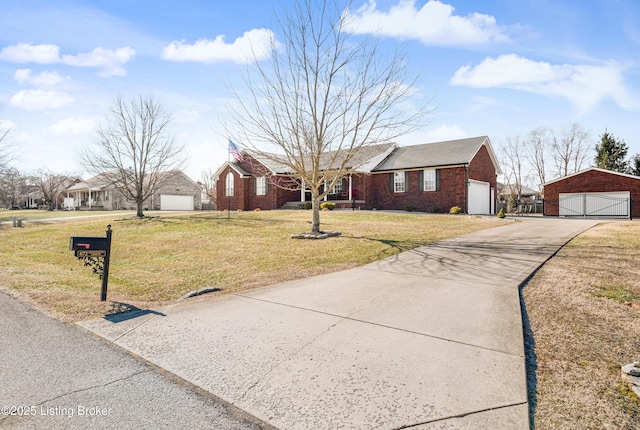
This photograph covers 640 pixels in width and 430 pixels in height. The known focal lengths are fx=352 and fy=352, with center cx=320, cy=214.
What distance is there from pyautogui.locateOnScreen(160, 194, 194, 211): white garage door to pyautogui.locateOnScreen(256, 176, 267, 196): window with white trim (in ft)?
63.5

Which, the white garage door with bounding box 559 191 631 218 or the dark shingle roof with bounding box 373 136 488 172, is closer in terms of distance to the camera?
the white garage door with bounding box 559 191 631 218

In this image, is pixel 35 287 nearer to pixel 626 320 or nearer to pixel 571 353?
pixel 571 353

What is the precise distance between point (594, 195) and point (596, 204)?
2.16 ft

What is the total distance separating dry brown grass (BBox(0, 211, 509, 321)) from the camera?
6414 mm

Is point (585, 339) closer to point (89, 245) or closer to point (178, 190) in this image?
point (89, 245)

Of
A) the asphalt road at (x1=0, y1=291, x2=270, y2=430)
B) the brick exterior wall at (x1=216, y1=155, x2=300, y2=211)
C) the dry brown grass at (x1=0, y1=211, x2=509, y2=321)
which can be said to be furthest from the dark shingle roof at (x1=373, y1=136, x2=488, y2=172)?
the asphalt road at (x1=0, y1=291, x2=270, y2=430)

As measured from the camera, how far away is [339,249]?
10.4m

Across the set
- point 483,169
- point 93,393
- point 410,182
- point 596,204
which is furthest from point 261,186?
point 93,393

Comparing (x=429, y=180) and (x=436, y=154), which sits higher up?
(x=436, y=154)

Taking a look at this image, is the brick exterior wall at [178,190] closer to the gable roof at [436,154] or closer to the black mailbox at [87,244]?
the gable roof at [436,154]

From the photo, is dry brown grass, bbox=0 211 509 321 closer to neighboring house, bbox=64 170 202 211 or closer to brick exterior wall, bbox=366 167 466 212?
brick exterior wall, bbox=366 167 466 212

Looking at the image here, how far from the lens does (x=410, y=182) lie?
25609 millimetres

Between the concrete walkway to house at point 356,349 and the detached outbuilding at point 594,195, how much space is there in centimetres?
2413

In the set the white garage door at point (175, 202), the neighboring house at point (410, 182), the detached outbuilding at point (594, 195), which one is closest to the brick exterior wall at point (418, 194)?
the neighboring house at point (410, 182)
